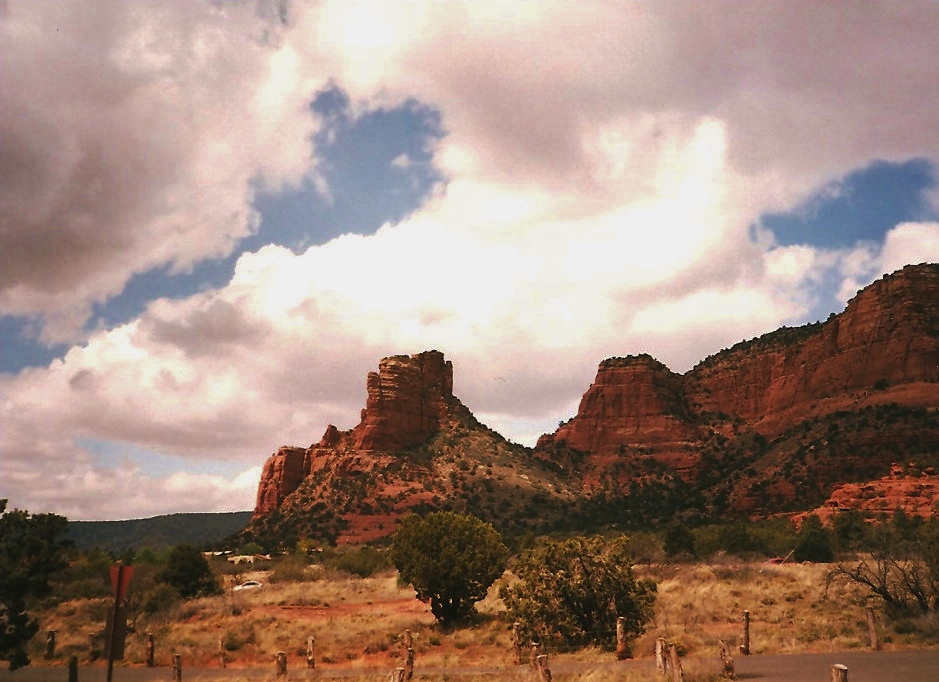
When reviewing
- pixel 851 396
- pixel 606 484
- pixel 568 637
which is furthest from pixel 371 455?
pixel 568 637

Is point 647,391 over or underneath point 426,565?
over

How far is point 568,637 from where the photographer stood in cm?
2175

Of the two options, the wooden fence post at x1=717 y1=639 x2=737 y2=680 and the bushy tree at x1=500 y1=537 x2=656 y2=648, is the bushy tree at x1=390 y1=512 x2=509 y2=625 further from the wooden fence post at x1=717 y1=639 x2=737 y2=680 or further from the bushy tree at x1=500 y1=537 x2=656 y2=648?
the wooden fence post at x1=717 y1=639 x2=737 y2=680

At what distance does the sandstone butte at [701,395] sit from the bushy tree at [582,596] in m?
68.8

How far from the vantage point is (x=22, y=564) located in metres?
18.8

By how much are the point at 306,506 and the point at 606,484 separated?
5221 centimetres

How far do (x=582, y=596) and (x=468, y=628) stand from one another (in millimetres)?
6861

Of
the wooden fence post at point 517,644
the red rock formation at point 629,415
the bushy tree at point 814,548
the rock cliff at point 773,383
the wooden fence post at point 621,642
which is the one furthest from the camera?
the red rock formation at point 629,415

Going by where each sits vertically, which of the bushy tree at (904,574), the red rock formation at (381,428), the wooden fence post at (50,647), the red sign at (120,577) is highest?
the red rock formation at (381,428)

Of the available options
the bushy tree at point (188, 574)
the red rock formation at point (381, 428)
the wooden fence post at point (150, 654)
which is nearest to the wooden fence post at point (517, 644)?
the wooden fence post at point (150, 654)

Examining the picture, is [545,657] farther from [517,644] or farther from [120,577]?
[120,577]

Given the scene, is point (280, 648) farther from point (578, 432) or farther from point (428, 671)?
point (578, 432)

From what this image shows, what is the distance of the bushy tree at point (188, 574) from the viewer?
41.3m

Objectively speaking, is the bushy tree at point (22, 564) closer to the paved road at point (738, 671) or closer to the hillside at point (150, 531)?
the paved road at point (738, 671)
